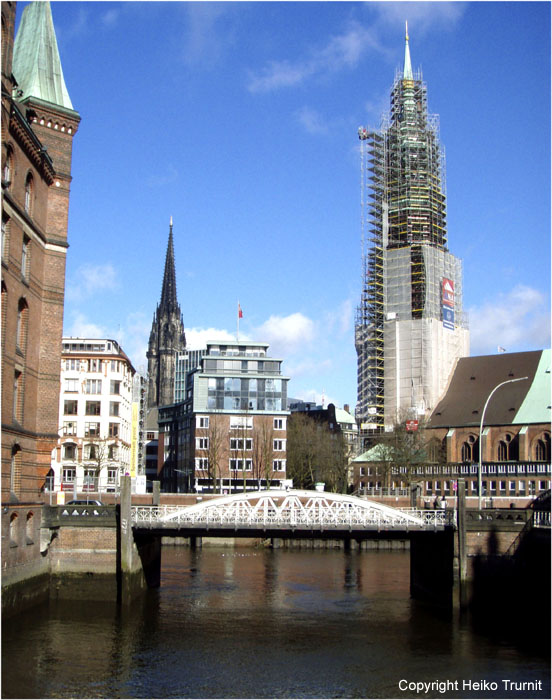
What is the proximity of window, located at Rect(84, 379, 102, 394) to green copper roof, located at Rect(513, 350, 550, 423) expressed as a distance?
53815mm

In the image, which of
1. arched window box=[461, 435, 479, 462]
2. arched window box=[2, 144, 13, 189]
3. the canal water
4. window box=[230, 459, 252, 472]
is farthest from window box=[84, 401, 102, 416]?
arched window box=[461, 435, 479, 462]

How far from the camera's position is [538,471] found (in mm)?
103250

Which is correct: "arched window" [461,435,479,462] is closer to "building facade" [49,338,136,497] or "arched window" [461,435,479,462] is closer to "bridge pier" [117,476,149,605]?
"building facade" [49,338,136,497]

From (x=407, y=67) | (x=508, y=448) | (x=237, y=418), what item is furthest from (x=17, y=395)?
(x=407, y=67)

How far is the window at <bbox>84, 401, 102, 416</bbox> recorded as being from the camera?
86.1m

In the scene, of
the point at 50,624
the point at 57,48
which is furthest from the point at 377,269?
the point at 50,624

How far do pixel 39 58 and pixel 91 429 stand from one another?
1856 inches

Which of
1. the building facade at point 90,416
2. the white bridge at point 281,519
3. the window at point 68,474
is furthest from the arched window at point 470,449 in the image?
the white bridge at point 281,519

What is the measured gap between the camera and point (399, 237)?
12375 cm

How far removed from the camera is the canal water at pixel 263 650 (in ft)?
95.9

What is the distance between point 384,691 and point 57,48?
1438 inches

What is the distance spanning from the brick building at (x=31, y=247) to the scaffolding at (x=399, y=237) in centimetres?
7951

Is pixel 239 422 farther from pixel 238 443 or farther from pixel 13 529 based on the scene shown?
pixel 13 529

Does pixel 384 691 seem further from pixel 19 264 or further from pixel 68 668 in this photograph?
pixel 19 264
